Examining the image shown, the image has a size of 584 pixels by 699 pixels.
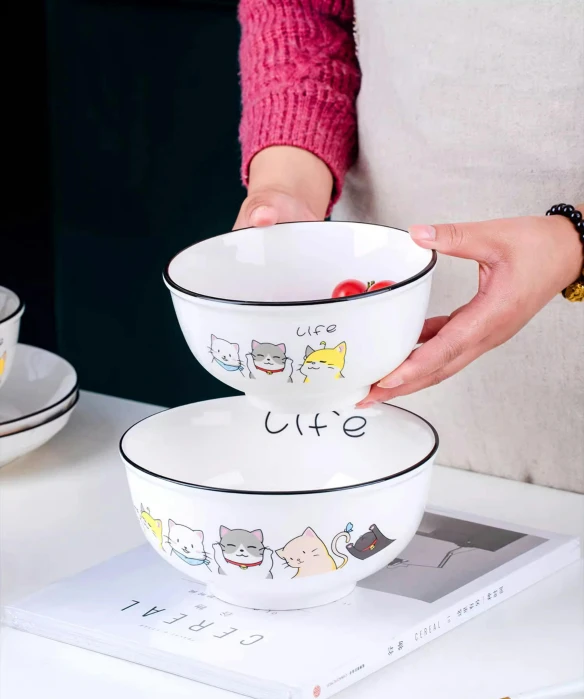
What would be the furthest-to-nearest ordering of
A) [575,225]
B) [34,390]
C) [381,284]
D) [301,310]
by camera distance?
[34,390] → [575,225] → [381,284] → [301,310]

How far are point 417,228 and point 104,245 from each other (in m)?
1.49

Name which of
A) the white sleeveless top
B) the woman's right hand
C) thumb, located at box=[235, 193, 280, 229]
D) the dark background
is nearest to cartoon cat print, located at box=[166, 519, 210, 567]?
thumb, located at box=[235, 193, 280, 229]

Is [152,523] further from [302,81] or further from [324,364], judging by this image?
[302,81]

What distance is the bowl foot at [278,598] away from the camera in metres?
0.64

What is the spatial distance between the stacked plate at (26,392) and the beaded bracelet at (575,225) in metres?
0.45

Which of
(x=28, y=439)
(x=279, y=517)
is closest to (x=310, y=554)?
(x=279, y=517)

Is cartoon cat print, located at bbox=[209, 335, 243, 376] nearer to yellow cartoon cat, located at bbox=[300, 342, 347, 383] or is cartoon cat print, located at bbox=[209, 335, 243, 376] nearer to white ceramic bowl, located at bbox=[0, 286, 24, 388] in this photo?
yellow cartoon cat, located at bbox=[300, 342, 347, 383]

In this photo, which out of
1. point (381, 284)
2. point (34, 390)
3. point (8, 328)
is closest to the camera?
point (381, 284)

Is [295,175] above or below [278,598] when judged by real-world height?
above

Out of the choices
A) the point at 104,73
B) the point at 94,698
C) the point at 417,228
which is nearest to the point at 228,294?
the point at 417,228

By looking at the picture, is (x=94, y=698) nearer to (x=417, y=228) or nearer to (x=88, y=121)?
(x=417, y=228)

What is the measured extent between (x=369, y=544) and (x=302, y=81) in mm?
534

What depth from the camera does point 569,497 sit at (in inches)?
34.3

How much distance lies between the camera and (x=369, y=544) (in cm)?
63
